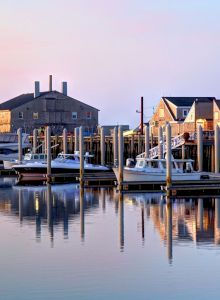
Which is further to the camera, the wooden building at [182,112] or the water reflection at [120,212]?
the wooden building at [182,112]

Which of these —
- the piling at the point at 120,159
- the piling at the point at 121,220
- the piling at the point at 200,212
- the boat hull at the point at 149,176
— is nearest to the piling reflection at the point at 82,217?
the piling at the point at 121,220

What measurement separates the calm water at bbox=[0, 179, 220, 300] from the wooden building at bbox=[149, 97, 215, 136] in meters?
44.2

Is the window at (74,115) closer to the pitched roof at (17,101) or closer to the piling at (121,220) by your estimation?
the pitched roof at (17,101)

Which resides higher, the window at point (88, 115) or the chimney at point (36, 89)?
the chimney at point (36, 89)

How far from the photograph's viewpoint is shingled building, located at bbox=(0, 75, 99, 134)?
12688cm

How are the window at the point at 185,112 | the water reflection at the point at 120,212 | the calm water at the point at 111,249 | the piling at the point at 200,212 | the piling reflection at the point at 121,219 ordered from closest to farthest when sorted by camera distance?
the calm water at the point at 111,249
the piling reflection at the point at 121,219
the water reflection at the point at 120,212
the piling at the point at 200,212
the window at the point at 185,112

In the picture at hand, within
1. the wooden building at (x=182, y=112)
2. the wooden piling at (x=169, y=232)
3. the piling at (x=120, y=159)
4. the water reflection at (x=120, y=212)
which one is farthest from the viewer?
the wooden building at (x=182, y=112)

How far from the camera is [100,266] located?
98.1ft

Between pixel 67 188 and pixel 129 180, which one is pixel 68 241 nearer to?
pixel 129 180

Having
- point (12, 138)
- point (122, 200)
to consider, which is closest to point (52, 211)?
point (122, 200)

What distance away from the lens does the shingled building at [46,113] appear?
12688 cm

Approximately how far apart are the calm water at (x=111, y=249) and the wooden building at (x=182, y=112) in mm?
44170

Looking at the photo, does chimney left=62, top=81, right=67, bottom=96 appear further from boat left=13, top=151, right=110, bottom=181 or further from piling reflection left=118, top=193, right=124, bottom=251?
piling reflection left=118, top=193, right=124, bottom=251

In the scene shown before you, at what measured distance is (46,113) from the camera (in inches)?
5027
